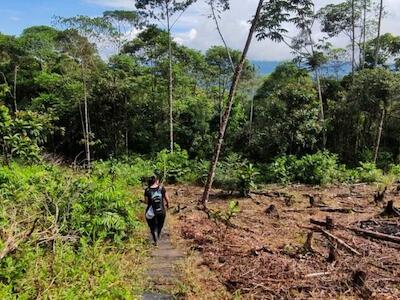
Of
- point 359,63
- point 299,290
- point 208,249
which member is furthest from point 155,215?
point 359,63

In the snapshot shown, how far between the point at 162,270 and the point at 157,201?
160 centimetres

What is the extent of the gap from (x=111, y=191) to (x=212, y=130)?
2071 cm

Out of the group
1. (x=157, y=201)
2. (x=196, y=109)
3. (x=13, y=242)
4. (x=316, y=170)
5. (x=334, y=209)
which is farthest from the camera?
(x=196, y=109)

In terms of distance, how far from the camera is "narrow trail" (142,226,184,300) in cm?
642

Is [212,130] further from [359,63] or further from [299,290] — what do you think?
[299,290]

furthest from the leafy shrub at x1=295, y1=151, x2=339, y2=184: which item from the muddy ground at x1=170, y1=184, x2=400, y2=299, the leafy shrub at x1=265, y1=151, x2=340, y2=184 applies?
the muddy ground at x1=170, y1=184, x2=400, y2=299

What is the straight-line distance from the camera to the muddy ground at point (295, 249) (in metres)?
6.41

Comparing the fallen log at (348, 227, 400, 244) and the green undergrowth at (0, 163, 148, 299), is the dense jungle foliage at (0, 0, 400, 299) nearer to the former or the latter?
the green undergrowth at (0, 163, 148, 299)

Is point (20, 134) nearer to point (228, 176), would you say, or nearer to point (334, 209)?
point (228, 176)

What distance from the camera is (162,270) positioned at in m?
7.32

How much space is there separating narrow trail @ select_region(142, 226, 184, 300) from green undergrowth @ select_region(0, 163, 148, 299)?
174 millimetres

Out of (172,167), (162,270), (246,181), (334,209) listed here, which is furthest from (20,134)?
(172,167)

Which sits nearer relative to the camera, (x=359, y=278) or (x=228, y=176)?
(x=359, y=278)

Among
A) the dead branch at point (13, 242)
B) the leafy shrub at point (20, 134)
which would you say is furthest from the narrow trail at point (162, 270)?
the leafy shrub at point (20, 134)
